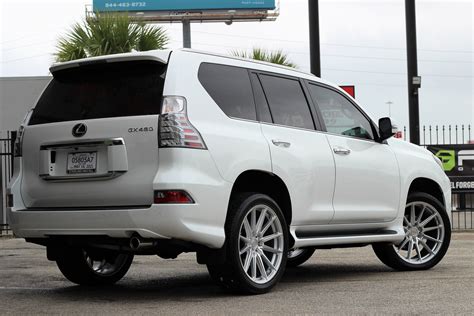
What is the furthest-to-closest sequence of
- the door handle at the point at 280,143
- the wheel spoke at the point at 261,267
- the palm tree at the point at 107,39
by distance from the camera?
the palm tree at the point at 107,39
the door handle at the point at 280,143
the wheel spoke at the point at 261,267

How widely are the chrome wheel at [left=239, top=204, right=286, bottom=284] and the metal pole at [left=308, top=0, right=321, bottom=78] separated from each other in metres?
9.31

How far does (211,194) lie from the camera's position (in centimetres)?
635

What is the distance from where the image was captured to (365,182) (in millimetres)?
8031

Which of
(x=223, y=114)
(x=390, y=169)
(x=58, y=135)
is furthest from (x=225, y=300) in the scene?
(x=390, y=169)

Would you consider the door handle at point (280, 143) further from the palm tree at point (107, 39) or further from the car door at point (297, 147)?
the palm tree at point (107, 39)

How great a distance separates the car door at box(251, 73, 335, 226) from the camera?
7125 millimetres

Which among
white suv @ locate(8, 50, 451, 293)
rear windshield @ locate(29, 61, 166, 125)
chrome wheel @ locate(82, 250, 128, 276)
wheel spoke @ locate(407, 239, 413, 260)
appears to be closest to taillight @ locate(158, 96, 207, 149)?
white suv @ locate(8, 50, 451, 293)

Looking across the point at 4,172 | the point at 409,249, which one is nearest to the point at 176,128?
the point at 409,249

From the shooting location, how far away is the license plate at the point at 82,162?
6.55 metres

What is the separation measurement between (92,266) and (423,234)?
3.48 meters

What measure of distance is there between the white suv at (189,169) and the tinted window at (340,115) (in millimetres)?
24

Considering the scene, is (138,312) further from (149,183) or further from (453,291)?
(453,291)

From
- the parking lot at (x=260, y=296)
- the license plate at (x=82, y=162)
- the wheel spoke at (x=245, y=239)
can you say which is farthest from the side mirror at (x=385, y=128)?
the license plate at (x=82, y=162)

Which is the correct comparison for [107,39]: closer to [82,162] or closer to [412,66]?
[412,66]
